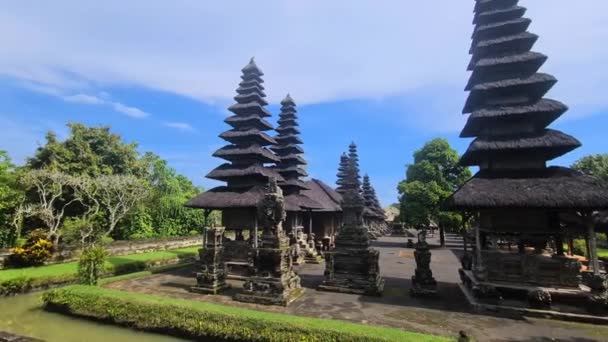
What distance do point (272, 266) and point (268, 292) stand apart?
0.93m

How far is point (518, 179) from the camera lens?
35.2 feet

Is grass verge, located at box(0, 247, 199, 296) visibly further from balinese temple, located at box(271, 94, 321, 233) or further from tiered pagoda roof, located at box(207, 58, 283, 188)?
balinese temple, located at box(271, 94, 321, 233)

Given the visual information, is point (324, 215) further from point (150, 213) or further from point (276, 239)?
point (150, 213)

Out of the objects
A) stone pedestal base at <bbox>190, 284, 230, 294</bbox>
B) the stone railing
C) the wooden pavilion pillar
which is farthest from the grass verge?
the wooden pavilion pillar

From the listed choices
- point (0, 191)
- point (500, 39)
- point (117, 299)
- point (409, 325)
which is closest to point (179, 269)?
point (117, 299)

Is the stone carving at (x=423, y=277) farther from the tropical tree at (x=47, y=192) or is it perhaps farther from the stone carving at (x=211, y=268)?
the tropical tree at (x=47, y=192)

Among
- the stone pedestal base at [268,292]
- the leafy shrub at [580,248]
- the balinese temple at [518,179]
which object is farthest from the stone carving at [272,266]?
the leafy shrub at [580,248]

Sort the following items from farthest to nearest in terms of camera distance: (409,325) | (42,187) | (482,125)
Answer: (42,187), (482,125), (409,325)

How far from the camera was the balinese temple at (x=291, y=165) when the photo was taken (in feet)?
68.2

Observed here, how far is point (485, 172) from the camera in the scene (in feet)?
38.2

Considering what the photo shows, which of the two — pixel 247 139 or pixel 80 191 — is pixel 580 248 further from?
pixel 80 191

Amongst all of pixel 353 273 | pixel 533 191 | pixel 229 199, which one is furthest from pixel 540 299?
pixel 229 199

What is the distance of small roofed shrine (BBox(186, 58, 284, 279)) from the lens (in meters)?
16.0

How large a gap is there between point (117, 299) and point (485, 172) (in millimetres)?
13825
